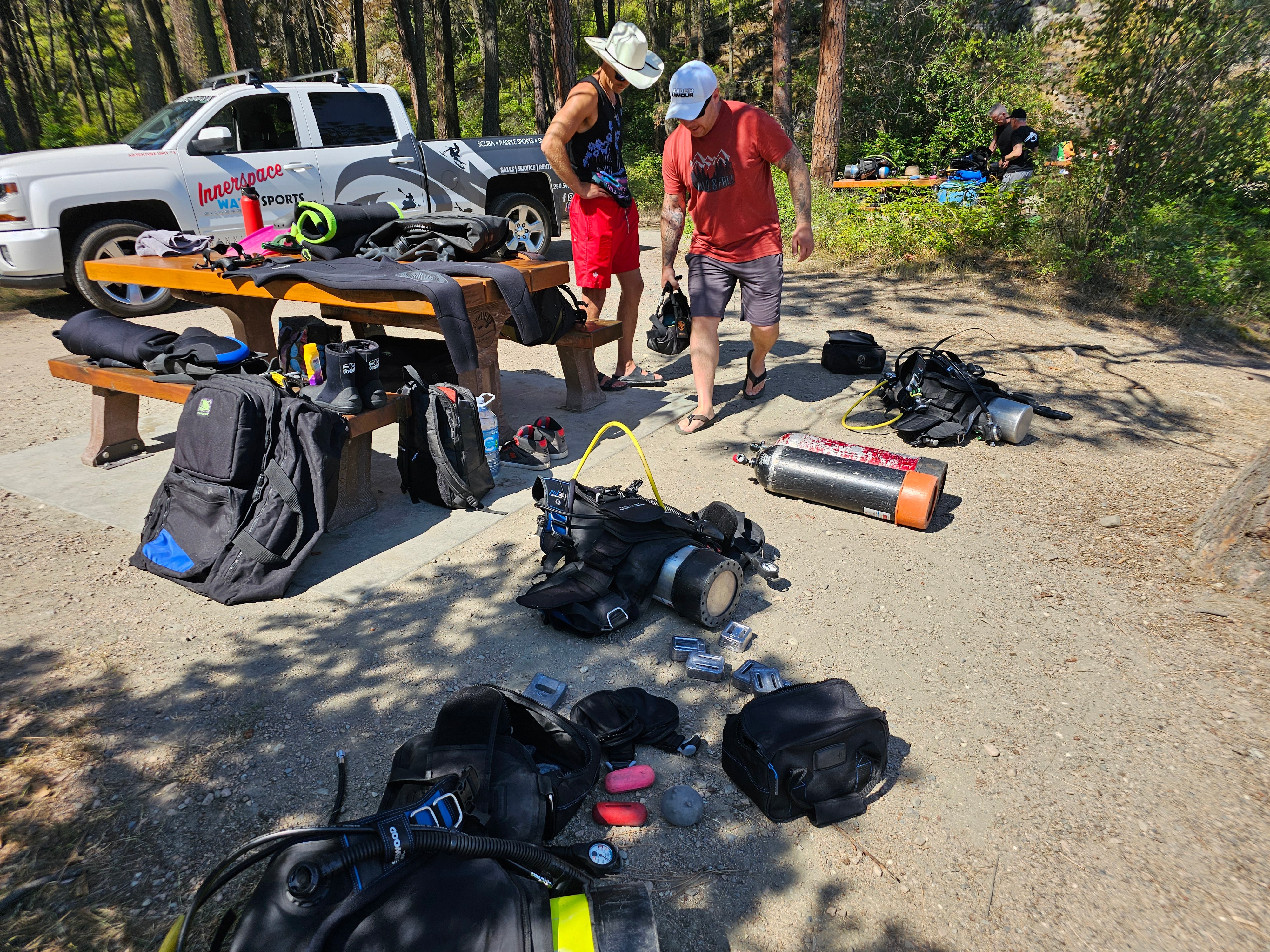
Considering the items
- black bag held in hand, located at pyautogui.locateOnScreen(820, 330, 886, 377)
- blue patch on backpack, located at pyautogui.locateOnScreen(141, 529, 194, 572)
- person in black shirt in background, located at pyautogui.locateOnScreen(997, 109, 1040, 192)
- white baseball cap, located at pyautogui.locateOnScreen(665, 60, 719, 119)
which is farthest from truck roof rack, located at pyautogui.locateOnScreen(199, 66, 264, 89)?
person in black shirt in background, located at pyautogui.locateOnScreen(997, 109, 1040, 192)

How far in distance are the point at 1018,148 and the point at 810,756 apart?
12.0 m

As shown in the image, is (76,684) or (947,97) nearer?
(76,684)

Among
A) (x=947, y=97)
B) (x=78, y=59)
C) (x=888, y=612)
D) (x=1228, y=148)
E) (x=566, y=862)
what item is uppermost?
(x=78, y=59)

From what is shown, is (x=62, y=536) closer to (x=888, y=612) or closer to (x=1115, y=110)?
(x=888, y=612)

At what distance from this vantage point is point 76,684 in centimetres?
282

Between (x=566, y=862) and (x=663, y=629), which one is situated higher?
(x=566, y=862)

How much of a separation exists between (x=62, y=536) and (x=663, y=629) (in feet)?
10.2

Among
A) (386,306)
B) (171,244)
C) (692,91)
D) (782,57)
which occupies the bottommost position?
(386,306)

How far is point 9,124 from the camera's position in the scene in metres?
16.9

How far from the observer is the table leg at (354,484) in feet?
13.0

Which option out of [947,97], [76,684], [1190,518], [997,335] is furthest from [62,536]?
[947,97]

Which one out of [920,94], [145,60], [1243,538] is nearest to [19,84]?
[145,60]

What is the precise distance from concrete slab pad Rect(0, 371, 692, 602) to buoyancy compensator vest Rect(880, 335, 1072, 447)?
1506 mm

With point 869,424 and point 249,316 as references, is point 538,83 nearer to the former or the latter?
point 249,316
